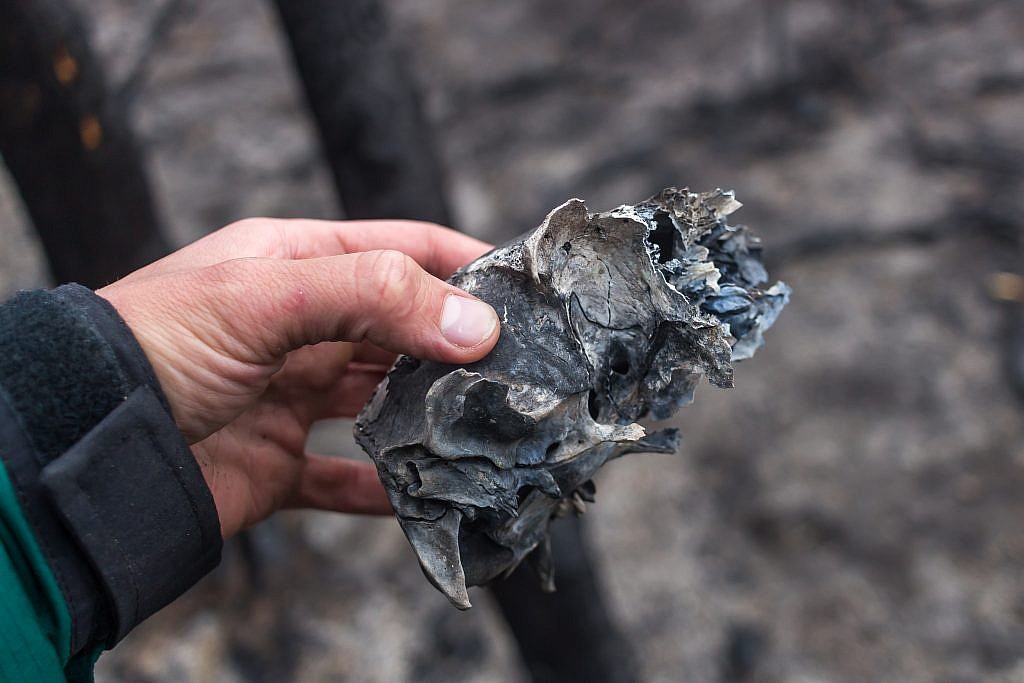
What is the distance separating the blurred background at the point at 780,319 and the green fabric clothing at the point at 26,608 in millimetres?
1548

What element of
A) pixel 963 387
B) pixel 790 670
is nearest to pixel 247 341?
pixel 790 670

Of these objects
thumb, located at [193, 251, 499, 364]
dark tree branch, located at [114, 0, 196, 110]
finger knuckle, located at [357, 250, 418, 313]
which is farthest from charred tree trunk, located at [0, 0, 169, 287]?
finger knuckle, located at [357, 250, 418, 313]

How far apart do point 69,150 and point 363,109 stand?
889 mm

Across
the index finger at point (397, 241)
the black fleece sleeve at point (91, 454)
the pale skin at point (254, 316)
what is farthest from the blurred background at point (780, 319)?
the black fleece sleeve at point (91, 454)

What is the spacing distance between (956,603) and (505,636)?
5.46ft

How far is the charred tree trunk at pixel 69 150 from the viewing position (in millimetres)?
2338

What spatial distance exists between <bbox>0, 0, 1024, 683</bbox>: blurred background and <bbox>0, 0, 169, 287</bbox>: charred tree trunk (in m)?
0.02

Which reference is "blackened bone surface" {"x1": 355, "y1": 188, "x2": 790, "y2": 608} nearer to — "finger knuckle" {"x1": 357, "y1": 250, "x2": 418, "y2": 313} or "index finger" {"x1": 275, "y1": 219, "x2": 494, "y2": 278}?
"finger knuckle" {"x1": 357, "y1": 250, "x2": 418, "y2": 313}

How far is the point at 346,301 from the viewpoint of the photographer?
1442mm

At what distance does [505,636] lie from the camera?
129 inches

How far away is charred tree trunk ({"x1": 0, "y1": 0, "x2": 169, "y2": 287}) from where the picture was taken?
2338 millimetres

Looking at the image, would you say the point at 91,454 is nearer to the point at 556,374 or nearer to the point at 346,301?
the point at 346,301

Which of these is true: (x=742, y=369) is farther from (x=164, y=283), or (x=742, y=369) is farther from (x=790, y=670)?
(x=164, y=283)

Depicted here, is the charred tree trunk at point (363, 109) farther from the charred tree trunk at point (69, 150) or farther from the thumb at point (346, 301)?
the thumb at point (346, 301)
